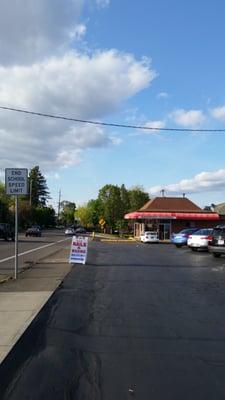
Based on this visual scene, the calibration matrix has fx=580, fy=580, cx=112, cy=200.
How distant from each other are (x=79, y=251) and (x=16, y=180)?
20.9ft

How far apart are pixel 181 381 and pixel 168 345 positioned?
1.75 m

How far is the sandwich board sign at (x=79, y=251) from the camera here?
22375mm

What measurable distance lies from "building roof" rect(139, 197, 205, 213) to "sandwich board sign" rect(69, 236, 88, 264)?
158ft

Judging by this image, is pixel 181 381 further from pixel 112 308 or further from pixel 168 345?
pixel 112 308

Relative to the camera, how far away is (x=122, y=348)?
25.8 feet

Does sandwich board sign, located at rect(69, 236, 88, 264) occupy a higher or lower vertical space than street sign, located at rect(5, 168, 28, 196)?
lower

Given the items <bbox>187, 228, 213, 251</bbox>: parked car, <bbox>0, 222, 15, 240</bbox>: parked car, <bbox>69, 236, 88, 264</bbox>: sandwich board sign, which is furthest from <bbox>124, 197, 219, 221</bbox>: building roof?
<bbox>69, 236, 88, 264</bbox>: sandwich board sign

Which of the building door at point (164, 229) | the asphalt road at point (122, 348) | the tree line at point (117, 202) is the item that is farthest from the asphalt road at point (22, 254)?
the tree line at point (117, 202)

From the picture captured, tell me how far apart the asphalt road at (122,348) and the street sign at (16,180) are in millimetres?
3714

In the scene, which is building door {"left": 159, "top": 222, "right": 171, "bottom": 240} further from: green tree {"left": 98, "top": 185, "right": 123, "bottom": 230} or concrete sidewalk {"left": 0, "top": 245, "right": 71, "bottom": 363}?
green tree {"left": 98, "top": 185, "right": 123, "bottom": 230}

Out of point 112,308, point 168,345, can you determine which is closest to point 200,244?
point 112,308

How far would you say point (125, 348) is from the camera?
7855 mm

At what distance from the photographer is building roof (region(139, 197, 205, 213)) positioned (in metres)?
71.9

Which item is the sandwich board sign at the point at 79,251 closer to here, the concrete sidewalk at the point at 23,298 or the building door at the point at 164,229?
the concrete sidewalk at the point at 23,298
